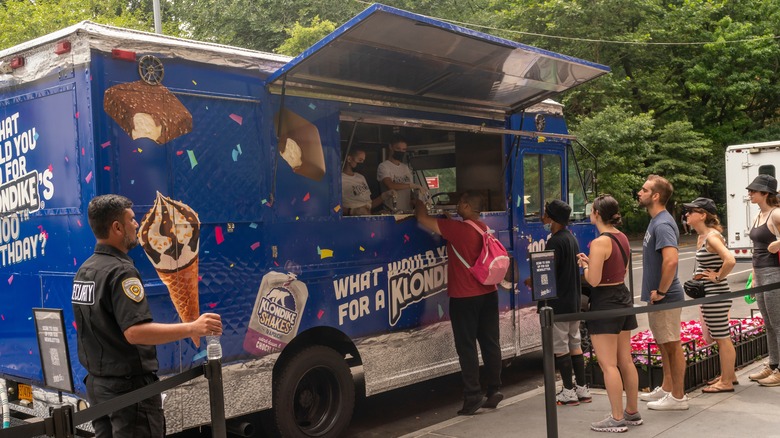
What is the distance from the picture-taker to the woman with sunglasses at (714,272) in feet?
21.9

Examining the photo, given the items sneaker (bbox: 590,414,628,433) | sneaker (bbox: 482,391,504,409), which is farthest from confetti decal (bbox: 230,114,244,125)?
sneaker (bbox: 590,414,628,433)

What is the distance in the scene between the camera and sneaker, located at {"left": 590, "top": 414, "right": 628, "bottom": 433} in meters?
5.86

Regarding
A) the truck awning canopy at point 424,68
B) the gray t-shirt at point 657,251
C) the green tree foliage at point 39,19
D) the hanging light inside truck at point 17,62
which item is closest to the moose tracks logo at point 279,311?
the truck awning canopy at point 424,68

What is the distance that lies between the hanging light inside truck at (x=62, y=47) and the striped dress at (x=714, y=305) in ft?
17.8

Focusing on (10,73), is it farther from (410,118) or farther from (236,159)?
(410,118)

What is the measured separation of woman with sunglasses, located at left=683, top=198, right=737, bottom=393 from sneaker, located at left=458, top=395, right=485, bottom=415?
2.17m

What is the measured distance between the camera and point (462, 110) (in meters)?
7.70

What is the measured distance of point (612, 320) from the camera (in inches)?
225

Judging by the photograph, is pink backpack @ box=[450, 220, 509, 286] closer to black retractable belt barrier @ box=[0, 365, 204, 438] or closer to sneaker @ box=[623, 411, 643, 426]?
sneaker @ box=[623, 411, 643, 426]

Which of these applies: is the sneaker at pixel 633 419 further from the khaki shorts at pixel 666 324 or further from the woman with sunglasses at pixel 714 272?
the woman with sunglasses at pixel 714 272

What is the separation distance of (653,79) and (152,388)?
28891mm

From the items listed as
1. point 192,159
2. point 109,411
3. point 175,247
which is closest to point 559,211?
point 192,159

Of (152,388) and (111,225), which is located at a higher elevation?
(111,225)

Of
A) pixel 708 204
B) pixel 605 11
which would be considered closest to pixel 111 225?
pixel 708 204
